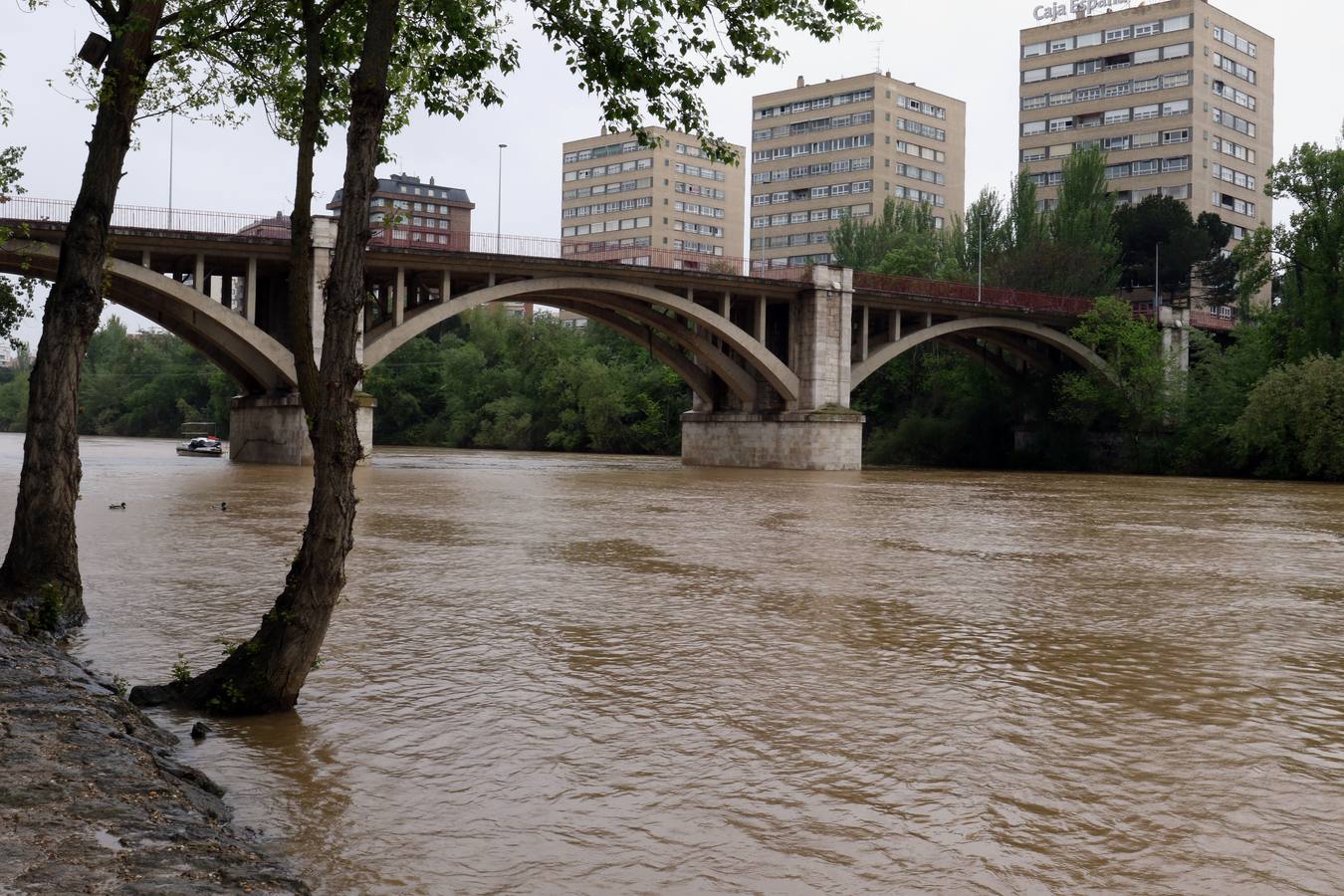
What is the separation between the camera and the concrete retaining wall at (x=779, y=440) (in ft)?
161

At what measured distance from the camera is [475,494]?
28234 millimetres

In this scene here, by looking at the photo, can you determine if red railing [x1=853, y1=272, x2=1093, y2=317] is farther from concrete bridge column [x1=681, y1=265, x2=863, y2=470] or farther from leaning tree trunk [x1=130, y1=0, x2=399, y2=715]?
leaning tree trunk [x1=130, y1=0, x2=399, y2=715]

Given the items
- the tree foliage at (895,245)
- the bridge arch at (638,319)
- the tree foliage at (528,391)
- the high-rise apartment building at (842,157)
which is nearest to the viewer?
the bridge arch at (638,319)

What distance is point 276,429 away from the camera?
41.8m

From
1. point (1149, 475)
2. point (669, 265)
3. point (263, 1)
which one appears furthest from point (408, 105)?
point (1149, 475)

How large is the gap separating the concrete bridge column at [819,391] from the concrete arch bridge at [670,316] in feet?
0.20

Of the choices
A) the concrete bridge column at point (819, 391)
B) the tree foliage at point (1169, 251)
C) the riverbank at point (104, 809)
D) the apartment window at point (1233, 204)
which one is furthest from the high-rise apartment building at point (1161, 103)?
the riverbank at point (104, 809)

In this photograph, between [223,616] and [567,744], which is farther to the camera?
[223,616]

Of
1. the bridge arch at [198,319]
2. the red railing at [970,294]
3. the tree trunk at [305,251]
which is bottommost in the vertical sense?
the tree trunk at [305,251]

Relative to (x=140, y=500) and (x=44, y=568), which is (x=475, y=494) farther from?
(x=44, y=568)

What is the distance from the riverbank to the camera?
356 centimetres

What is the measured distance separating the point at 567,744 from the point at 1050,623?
5393 millimetres

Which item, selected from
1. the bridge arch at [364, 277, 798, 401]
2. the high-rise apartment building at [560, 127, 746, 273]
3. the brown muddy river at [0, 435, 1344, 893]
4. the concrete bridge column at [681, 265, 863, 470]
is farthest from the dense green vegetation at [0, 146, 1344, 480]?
the brown muddy river at [0, 435, 1344, 893]

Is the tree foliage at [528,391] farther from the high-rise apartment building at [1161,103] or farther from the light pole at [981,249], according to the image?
the high-rise apartment building at [1161,103]
